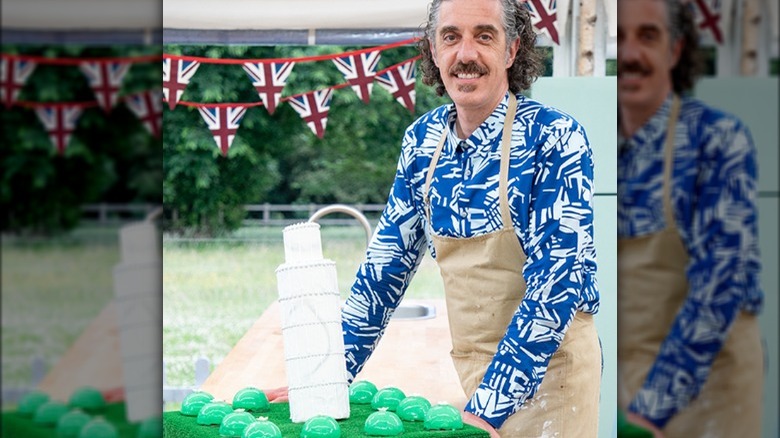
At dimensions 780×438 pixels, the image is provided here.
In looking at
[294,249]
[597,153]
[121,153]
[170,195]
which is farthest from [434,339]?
[170,195]

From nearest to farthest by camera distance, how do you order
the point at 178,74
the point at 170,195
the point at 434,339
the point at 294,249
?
the point at 294,249 → the point at 434,339 → the point at 178,74 → the point at 170,195

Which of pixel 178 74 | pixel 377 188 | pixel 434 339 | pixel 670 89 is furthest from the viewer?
pixel 377 188

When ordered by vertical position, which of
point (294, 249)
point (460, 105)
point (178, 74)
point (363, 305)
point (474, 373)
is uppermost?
point (178, 74)

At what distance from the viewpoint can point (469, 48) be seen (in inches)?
54.2

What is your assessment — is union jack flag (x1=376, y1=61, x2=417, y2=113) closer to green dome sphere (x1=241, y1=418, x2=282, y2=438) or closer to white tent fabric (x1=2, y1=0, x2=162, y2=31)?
green dome sphere (x1=241, y1=418, x2=282, y2=438)

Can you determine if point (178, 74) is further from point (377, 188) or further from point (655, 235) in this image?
point (377, 188)

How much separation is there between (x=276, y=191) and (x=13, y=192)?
613 inches

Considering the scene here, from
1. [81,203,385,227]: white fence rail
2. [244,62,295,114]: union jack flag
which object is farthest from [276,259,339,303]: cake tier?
[81,203,385,227]: white fence rail

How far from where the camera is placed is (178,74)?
3574 millimetres

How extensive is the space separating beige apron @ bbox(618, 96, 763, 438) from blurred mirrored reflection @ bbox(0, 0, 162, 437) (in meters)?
0.19

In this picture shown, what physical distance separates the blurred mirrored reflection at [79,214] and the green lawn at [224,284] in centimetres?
853

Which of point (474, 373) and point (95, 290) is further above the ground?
point (95, 290)

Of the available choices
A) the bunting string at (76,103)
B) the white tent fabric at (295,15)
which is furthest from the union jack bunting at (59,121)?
the white tent fabric at (295,15)

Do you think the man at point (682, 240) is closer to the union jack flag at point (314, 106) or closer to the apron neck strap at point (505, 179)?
the apron neck strap at point (505, 179)
